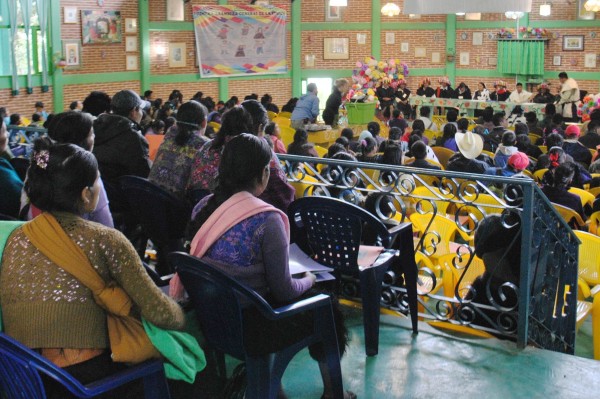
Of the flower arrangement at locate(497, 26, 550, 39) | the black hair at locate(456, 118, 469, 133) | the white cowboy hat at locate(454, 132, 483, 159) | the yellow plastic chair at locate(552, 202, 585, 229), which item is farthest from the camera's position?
the flower arrangement at locate(497, 26, 550, 39)

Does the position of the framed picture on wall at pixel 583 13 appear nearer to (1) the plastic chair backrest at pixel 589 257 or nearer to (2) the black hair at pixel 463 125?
(2) the black hair at pixel 463 125

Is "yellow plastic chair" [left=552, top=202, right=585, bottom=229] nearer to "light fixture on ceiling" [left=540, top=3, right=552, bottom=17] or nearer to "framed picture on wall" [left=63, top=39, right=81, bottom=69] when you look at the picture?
"framed picture on wall" [left=63, top=39, right=81, bottom=69]

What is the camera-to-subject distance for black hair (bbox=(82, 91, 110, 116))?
20.1 feet

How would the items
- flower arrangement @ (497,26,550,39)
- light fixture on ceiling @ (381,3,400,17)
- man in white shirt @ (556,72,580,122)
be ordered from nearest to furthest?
man in white shirt @ (556,72,580,122)
light fixture on ceiling @ (381,3,400,17)
flower arrangement @ (497,26,550,39)

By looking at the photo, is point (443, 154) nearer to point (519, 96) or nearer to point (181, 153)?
point (181, 153)

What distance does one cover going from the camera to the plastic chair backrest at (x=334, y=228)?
3.70 metres

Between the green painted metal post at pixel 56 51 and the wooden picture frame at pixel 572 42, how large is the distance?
36.0ft

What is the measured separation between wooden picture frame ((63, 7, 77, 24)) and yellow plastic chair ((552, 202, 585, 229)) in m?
11.2

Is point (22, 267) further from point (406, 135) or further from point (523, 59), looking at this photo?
point (523, 59)

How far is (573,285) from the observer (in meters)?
4.61

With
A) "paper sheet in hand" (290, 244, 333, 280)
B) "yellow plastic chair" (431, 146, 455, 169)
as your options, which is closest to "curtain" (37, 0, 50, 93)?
"yellow plastic chair" (431, 146, 455, 169)

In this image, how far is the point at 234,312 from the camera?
114 inches

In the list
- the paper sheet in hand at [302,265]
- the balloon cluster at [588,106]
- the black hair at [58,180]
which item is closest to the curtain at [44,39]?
the balloon cluster at [588,106]

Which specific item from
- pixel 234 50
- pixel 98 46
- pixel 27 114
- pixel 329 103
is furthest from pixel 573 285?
pixel 234 50
